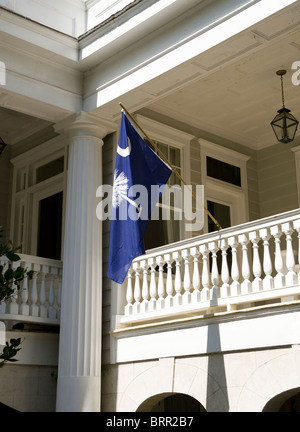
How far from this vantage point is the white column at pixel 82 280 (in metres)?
8.14

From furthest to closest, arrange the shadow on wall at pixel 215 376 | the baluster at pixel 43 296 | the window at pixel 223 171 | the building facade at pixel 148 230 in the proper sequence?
the window at pixel 223 171
the baluster at pixel 43 296
the shadow on wall at pixel 215 376
the building facade at pixel 148 230

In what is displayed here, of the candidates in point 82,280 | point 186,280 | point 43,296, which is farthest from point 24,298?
point 186,280

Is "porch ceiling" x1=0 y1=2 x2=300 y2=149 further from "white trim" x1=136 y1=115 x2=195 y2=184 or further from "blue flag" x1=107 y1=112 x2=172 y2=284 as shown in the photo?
"blue flag" x1=107 y1=112 x2=172 y2=284

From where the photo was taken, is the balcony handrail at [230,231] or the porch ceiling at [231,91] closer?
the balcony handrail at [230,231]

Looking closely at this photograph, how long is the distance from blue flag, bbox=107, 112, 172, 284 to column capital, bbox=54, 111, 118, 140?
1391mm

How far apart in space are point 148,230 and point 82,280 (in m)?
1.87

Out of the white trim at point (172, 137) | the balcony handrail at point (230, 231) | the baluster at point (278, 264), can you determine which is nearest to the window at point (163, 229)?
the white trim at point (172, 137)

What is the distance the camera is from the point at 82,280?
8.49 metres

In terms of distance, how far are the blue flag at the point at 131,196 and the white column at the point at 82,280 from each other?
126cm

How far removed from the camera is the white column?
814cm

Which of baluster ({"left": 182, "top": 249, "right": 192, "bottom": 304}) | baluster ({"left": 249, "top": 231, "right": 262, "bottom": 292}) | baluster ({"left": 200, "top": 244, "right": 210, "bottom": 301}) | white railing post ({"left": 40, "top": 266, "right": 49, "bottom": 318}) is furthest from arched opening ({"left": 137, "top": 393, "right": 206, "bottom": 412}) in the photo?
baluster ({"left": 249, "top": 231, "right": 262, "bottom": 292})

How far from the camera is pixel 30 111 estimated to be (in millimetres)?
8930

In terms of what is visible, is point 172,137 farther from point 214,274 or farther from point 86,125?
point 214,274

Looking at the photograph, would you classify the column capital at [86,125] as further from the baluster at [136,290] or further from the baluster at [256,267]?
the baluster at [256,267]
